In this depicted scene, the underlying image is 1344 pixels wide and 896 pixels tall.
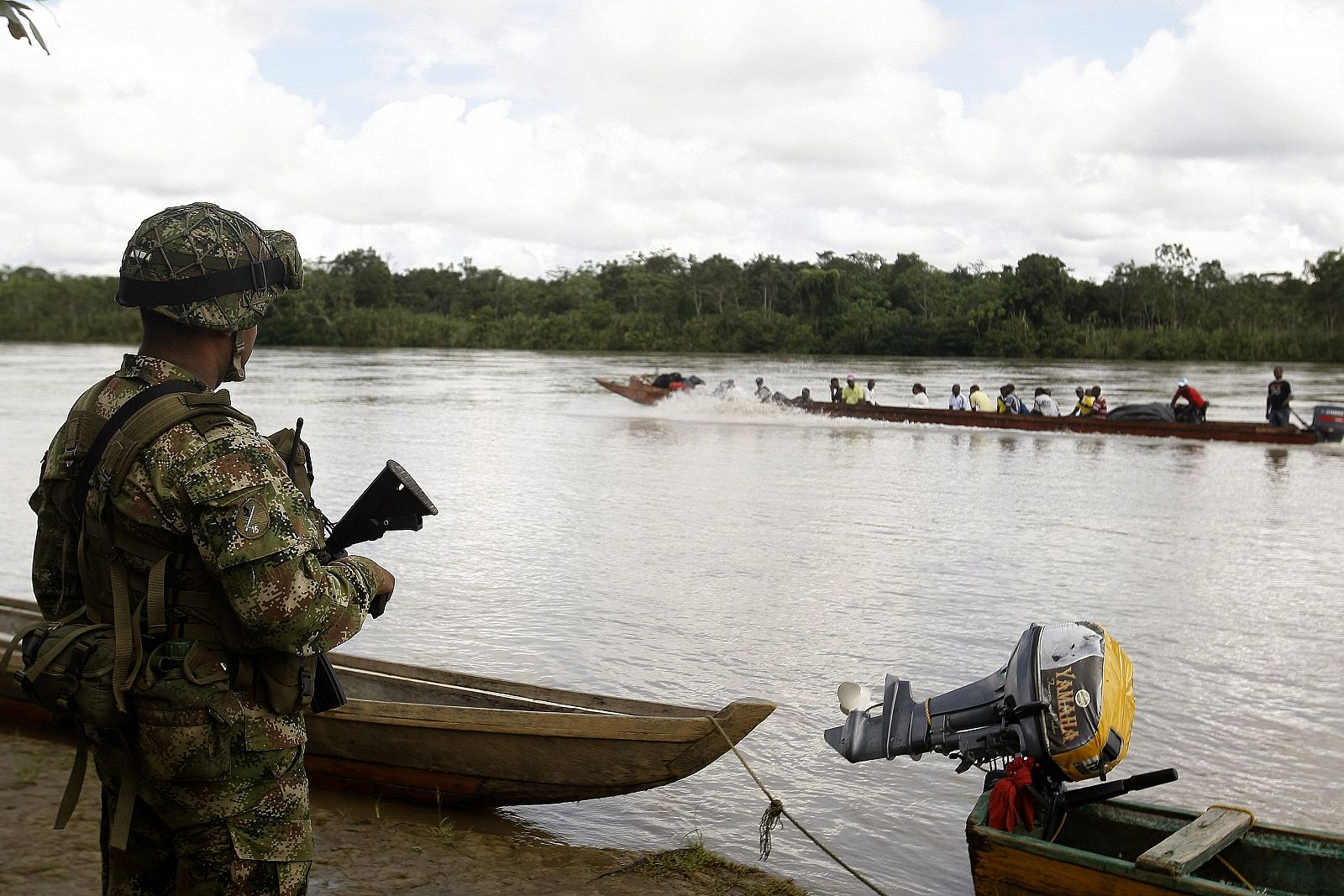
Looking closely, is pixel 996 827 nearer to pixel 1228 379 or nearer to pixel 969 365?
pixel 1228 379

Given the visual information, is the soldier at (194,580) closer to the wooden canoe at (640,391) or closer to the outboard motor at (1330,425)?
the outboard motor at (1330,425)

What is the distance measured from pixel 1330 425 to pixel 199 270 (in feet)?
75.6

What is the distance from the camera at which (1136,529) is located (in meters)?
13.3

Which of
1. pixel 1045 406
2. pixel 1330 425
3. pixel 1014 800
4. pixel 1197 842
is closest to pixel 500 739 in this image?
pixel 1014 800

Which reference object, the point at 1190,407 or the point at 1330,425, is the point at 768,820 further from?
the point at 1330,425

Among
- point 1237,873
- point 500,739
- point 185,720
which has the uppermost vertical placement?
point 185,720

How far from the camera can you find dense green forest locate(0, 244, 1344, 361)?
7106 centimetres

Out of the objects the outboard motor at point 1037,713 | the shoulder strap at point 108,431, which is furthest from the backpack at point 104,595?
the outboard motor at point 1037,713

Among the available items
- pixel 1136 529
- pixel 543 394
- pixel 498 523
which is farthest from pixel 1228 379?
pixel 498 523

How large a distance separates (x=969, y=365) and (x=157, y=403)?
61.1 m

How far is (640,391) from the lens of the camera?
1182 inches

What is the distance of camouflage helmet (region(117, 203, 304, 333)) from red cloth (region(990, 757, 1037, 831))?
2801 mm

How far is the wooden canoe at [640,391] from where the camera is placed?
29672 millimetres

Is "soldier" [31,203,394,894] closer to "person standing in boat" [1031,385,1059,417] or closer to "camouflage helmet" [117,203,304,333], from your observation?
"camouflage helmet" [117,203,304,333]
